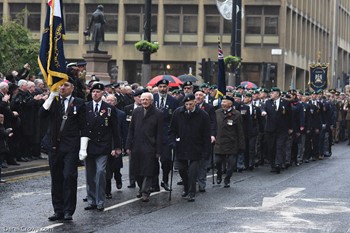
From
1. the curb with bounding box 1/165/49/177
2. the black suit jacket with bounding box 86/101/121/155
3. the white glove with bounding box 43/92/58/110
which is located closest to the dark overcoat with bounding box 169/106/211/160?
the black suit jacket with bounding box 86/101/121/155

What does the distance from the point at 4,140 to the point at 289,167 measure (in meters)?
9.18

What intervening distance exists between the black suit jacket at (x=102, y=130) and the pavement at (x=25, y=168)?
16.3 ft

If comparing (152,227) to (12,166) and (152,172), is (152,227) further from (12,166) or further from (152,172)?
(12,166)

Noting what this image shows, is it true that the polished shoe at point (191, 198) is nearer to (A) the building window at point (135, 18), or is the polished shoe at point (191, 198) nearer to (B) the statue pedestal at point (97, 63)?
(B) the statue pedestal at point (97, 63)

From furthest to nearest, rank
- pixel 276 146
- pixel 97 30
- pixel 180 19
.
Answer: pixel 180 19 < pixel 97 30 < pixel 276 146

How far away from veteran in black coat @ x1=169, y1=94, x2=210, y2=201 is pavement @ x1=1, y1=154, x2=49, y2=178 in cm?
432

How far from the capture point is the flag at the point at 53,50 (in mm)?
13719

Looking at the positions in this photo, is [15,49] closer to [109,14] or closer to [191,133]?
[109,14]

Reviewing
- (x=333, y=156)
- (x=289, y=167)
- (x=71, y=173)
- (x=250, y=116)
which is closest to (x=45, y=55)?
(x=71, y=173)

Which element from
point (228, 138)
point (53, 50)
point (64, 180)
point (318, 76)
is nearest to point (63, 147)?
point (64, 180)

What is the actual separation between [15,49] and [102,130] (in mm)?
30800

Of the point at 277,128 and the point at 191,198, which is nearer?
the point at 191,198

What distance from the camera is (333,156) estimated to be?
29906mm

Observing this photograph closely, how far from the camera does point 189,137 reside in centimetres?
1642
